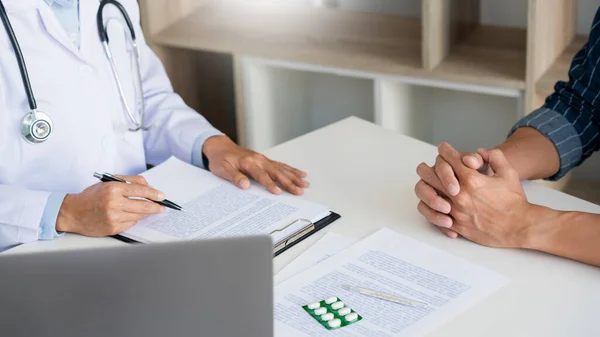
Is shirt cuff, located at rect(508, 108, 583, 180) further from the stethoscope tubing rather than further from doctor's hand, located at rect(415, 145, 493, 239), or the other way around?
the stethoscope tubing

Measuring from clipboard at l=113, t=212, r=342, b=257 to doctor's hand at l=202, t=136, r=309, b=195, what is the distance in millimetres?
120

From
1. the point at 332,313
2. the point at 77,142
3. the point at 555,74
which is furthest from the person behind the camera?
the point at 555,74

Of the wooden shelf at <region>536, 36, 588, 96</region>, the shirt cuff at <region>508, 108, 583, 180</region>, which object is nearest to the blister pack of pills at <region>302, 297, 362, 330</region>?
the shirt cuff at <region>508, 108, 583, 180</region>

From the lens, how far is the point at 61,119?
1.63m

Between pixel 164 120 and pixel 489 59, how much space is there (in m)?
1.08

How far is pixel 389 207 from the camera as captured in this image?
1.48m

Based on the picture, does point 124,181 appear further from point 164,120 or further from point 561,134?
point 561,134

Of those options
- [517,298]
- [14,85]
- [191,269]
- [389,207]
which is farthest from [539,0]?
[191,269]

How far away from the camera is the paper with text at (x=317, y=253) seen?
1274 mm

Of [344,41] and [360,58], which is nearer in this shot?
[360,58]

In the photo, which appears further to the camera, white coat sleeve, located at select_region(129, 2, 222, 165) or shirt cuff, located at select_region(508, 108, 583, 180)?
white coat sleeve, located at select_region(129, 2, 222, 165)

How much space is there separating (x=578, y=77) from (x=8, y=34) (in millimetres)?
1166

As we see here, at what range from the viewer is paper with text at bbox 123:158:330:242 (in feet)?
4.52

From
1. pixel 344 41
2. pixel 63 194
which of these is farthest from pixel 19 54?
pixel 344 41
